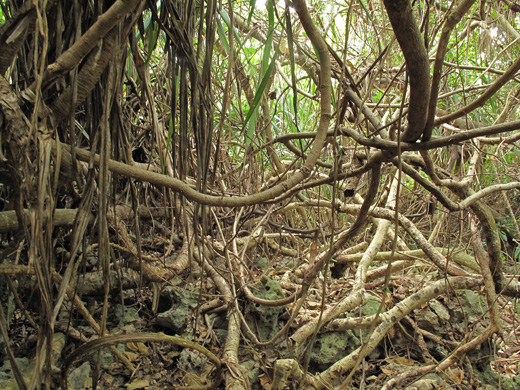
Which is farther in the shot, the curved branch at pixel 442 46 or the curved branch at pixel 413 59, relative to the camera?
the curved branch at pixel 442 46

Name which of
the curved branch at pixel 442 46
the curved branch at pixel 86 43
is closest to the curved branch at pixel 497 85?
the curved branch at pixel 442 46

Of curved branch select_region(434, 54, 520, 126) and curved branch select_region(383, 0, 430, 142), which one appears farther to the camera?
curved branch select_region(434, 54, 520, 126)

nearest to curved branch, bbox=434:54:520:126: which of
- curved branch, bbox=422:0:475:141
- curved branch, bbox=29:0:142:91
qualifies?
curved branch, bbox=422:0:475:141

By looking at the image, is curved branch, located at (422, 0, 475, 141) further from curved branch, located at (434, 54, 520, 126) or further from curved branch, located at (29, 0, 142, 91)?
curved branch, located at (29, 0, 142, 91)

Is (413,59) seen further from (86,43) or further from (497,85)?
(86,43)

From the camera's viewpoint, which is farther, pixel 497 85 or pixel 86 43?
pixel 497 85

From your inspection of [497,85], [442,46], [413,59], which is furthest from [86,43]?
[497,85]

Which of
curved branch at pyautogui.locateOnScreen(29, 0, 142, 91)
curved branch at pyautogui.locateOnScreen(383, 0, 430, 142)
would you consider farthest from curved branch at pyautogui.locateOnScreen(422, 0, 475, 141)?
curved branch at pyautogui.locateOnScreen(29, 0, 142, 91)

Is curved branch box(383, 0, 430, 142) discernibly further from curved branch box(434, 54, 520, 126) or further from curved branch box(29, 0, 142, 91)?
curved branch box(29, 0, 142, 91)

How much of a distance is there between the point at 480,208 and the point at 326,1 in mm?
1860

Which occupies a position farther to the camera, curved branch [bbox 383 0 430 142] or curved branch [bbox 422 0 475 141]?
curved branch [bbox 422 0 475 141]

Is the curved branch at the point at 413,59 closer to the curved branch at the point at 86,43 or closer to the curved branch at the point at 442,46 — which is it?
the curved branch at the point at 442,46

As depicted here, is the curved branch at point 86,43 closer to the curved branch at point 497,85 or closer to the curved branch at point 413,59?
the curved branch at point 413,59

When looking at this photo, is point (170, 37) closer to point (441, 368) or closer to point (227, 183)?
point (227, 183)
